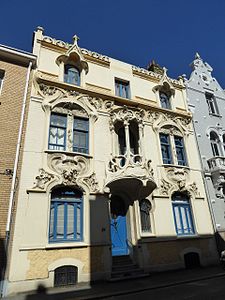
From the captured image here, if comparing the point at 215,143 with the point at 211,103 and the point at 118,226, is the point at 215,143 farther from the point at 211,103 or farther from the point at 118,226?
the point at 118,226

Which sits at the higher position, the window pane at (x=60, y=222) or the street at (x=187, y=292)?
the window pane at (x=60, y=222)

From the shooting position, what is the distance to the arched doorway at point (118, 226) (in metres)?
10.3

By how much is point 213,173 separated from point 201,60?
11803 mm

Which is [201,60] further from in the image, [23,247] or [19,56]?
[23,247]

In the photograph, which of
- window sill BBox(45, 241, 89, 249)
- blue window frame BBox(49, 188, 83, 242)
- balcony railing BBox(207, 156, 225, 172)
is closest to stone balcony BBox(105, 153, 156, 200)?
blue window frame BBox(49, 188, 83, 242)

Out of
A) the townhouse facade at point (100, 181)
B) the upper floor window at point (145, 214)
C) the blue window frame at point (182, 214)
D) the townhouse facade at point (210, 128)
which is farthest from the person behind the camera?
the townhouse facade at point (210, 128)

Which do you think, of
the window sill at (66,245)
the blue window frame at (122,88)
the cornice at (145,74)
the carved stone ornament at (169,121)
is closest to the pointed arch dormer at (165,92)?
the cornice at (145,74)

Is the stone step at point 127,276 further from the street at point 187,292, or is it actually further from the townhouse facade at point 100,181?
the street at point 187,292

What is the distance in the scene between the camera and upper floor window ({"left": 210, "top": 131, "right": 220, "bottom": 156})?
15245mm

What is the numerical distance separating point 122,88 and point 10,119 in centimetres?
A: 763

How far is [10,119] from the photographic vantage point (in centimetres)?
986

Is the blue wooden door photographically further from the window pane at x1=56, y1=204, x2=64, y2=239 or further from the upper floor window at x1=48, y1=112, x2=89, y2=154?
the upper floor window at x1=48, y1=112, x2=89, y2=154

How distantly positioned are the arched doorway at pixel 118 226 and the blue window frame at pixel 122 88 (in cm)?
690

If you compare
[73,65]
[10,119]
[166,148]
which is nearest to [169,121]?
[166,148]
